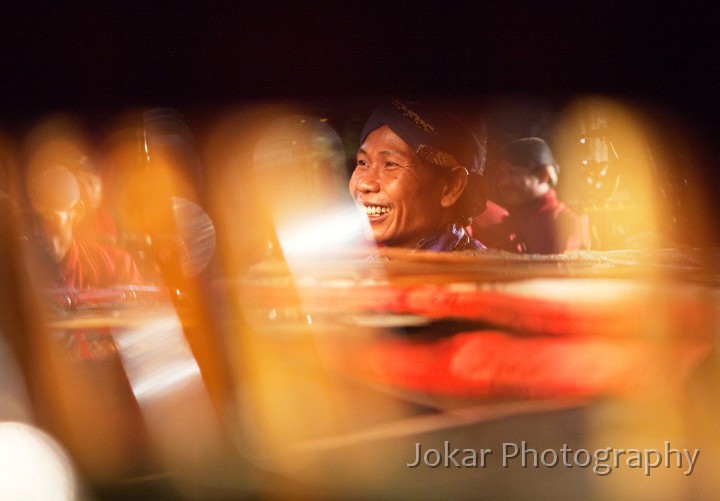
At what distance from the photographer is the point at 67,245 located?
3344mm

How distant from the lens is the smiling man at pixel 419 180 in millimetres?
2869

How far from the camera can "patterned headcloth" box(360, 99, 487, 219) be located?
113 inches

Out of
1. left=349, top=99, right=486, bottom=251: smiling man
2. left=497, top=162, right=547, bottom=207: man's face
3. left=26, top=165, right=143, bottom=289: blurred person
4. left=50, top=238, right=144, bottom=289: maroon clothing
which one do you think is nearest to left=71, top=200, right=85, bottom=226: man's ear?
left=26, top=165, right=143, bottom=289: blurred person

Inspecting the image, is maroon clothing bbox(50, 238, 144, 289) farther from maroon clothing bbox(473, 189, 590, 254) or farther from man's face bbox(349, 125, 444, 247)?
maroon clothing bbox(473, 189, 590, 254)

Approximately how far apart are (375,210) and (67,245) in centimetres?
160

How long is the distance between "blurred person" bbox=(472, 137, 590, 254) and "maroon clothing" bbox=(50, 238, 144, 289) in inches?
66.7

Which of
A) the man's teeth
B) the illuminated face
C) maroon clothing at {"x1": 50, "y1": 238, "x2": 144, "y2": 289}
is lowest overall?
maroon clothing at {"x1": 50, "y1": 238, "x2": 144, "y2": 289}

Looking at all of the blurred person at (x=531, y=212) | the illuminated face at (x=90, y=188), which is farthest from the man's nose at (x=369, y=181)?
the illuminated face at (x=90, y=188)

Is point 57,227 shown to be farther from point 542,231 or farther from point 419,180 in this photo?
point 542,231

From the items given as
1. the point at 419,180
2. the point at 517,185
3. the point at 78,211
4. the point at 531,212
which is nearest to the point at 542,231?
the point at 531,212

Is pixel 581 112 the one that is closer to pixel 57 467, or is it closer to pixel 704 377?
pixel 704 377

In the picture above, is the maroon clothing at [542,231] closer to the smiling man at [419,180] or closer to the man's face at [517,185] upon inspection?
the man's face at [517,185]

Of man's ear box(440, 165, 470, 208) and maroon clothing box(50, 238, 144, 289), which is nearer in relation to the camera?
man's ear box(440, 165, 470, 208)

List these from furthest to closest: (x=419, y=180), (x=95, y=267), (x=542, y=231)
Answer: (x=95, y=267) → (x=419, y=180) → (x=542, y=231)
